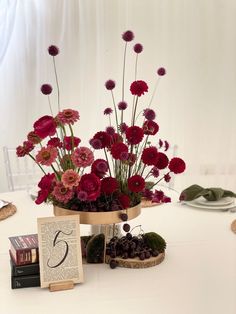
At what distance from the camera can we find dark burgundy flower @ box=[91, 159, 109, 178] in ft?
3.95

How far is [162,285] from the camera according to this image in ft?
3.76

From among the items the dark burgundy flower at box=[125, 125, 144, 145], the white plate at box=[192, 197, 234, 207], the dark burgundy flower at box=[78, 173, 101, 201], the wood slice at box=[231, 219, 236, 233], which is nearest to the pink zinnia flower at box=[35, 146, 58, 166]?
the dark burgundy flower at box=[78, 173, 101, 201]

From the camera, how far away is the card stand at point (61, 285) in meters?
1.12

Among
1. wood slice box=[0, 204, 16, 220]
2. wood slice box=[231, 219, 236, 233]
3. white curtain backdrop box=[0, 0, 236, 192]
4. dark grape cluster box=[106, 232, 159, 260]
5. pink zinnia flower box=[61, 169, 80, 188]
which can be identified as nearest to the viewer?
pink zinnia flower box=[61, 169, 80, 188]

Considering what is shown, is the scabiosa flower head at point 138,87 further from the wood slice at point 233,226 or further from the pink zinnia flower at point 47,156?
the wood slice at point 233,226

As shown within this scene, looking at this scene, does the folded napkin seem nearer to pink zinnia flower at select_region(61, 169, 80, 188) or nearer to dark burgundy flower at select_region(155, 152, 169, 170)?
dark burgundy flower at select_region(155, 152, 169, 170)

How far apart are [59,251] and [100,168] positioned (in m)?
0.24

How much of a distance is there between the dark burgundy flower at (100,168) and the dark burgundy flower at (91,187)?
0.13 ft

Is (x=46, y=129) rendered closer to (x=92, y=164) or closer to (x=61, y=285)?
(x=92, y=164)

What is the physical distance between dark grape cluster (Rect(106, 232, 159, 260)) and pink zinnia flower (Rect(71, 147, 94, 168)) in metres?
→ 0.26

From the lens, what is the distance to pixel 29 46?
2.79 m

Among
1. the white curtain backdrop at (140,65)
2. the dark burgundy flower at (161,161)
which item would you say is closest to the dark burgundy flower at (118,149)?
the dark burgundy flower at (161,161)

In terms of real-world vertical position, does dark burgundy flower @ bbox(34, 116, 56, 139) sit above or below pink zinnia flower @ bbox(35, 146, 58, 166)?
above

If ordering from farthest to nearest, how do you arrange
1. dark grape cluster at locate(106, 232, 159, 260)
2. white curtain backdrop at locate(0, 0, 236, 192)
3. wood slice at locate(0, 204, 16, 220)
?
white curtain backdrop at locate(0, 0, 236, 192) → wood slice at locate(0, 204, 16, 220) → dark grape cluster at locate(106, 232, 159, 260)
